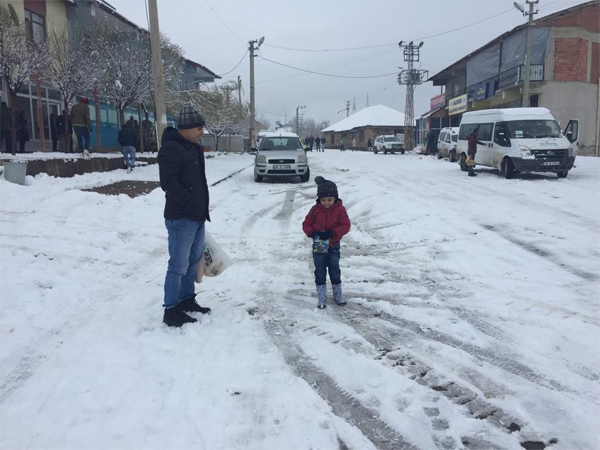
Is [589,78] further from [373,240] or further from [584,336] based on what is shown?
[584,336]

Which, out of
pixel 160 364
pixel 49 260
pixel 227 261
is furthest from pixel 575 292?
pixel 49 260

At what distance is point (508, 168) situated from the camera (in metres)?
15.4

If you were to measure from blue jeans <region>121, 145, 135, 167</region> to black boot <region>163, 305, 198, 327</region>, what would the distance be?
39.4 feet

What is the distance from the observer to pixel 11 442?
8.50 ft

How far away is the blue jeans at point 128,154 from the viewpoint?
49.4 ft

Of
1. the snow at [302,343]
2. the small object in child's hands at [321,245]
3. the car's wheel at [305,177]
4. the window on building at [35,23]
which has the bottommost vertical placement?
the snow at [302,343]

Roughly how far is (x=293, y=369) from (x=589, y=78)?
113 ft

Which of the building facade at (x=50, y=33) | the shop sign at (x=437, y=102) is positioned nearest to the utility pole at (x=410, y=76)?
the shop sign at (x=437, y=102)

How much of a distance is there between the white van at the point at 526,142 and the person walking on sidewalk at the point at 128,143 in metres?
12.3

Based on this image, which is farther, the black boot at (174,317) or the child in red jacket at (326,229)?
the child in red jacket at (326,229)

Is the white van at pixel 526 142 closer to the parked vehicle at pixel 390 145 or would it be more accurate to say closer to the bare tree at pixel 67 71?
the bare tree at pixel 67 71

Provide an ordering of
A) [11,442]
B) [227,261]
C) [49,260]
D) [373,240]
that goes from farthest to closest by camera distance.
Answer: [373,240] < [49,260] < [227,261] < [11,442]

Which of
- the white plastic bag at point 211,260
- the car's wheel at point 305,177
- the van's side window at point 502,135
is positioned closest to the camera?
the white plastic bag at point 211,260

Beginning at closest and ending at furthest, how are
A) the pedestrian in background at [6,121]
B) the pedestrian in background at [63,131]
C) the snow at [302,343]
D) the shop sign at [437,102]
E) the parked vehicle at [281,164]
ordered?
the snow at [302,343] < the pedestrian in background at [6,121] < the parked vehicle at [281,164] < the pedestrian in background at [63,131] < the shop sign at [437,102]
